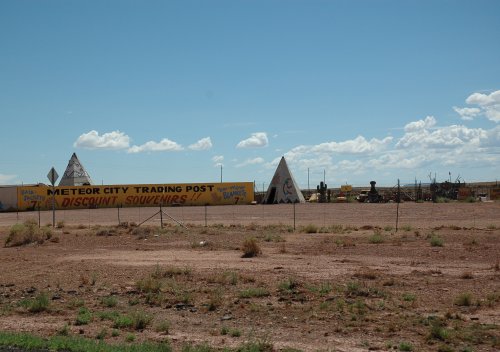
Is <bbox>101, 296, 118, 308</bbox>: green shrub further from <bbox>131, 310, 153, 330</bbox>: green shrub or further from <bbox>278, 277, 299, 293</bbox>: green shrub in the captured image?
<bbox>278, 277, 299, 293</bbox>: green shrub

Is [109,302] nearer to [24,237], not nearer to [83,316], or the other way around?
[83,316]

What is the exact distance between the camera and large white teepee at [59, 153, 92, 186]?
74.2 metres

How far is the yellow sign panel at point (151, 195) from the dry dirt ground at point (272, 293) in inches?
1776

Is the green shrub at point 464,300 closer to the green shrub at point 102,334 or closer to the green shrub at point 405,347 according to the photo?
the green shrub at point 405,347

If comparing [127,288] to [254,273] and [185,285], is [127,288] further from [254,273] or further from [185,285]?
[254,273]

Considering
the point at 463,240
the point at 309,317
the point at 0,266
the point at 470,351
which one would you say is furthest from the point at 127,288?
the point at 463,240

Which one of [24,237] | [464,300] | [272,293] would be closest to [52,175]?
[24,237]

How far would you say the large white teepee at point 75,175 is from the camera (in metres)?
74.2

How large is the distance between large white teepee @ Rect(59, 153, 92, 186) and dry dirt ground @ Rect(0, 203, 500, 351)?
4987 cm

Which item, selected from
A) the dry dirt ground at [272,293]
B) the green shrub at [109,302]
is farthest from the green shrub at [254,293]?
the green shrub at [109,302]

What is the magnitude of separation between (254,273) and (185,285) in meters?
2.36

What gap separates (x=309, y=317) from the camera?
1155cm

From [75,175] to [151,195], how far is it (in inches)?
399

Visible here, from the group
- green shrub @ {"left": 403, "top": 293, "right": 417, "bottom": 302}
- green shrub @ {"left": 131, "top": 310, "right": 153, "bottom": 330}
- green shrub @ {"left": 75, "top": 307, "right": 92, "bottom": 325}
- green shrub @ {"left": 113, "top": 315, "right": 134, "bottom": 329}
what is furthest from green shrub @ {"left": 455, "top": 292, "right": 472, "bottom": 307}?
green shrub @ {"left": 75, "top": 307, "right": 92, "bottom": 325}
